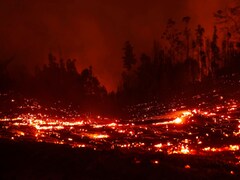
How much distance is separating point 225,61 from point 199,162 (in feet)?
285

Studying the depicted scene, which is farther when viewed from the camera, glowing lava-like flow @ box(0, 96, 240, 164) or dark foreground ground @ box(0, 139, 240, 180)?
glowing lava-like flow @ box(0, 96, 240, 164)

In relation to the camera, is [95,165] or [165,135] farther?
[165,135]

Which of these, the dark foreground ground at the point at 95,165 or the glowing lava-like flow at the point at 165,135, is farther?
the glowing lava-like flow at the point at 165,135

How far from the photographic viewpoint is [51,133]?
20.5 metres

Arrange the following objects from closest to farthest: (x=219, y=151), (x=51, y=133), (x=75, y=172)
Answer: (x=75, y=172), (x=219, y=151), (x=51, y=133)

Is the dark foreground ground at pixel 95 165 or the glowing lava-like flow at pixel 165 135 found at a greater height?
the glowing lava-like flow at pixel 165 135

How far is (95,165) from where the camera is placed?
11.0m

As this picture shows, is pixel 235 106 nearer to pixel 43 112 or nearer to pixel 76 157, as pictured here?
pixel 43 112

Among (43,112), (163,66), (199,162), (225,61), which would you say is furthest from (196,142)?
(225,61)

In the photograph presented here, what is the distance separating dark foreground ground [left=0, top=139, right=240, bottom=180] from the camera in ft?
34.3

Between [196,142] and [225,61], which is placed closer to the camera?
[196,142]

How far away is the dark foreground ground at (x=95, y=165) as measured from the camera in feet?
34.3

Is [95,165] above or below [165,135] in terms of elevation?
below

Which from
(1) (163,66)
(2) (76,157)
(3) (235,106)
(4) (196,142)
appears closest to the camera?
(2) (76,157)
